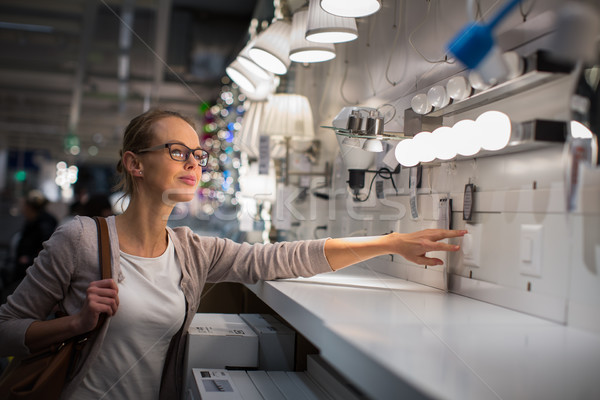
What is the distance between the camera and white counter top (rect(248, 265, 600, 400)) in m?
0.67

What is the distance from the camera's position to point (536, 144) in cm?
74

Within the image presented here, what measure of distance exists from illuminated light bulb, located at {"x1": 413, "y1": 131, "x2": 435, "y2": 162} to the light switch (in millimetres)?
306

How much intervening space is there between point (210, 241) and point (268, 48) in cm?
99

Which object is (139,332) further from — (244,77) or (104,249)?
(244,77)

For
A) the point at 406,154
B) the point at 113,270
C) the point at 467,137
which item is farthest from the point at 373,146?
the point at 113,270

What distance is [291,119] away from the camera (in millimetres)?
2521

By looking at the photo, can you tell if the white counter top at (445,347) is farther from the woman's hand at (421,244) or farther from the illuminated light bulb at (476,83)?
the illuminated light bulb at (476,83)

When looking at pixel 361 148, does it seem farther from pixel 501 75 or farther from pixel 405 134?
pixel 501 75

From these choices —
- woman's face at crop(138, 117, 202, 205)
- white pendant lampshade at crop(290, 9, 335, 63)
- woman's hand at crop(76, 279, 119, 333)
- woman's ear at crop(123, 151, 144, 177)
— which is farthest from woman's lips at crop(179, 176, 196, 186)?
white pendant lampshade at crop(290, 9, 335, 63)

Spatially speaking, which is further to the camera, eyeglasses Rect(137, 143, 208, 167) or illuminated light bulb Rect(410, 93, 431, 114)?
eyeglasses Rect(137, 143, 208, 167)

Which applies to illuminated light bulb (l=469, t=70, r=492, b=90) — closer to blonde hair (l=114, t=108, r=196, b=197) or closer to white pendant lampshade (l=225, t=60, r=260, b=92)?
blonde hair (l=114, t=108, r=196, b=197)

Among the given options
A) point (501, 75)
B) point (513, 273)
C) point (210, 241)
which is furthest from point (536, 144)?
A: point (210, 241)

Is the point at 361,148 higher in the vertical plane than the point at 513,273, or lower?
higher

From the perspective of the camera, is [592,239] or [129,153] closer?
[592,239]
